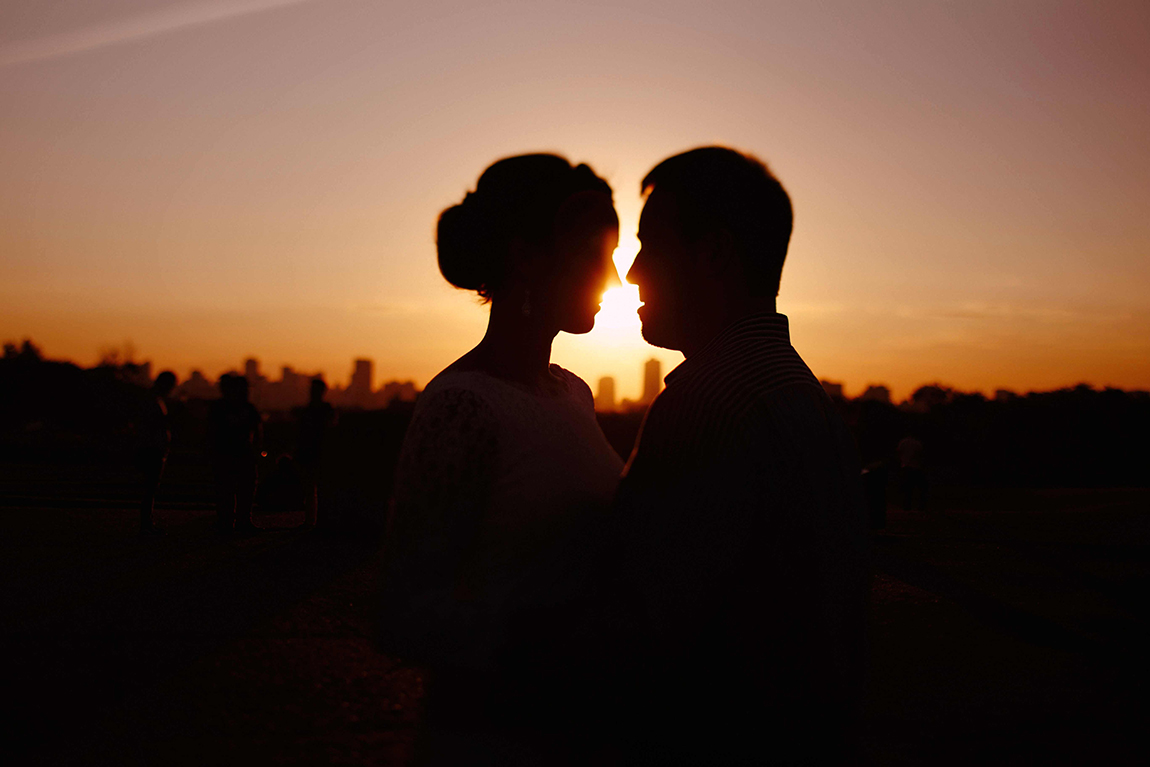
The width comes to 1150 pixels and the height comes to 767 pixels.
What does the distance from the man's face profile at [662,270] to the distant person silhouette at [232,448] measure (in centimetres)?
1041

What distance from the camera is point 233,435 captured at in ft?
37.2

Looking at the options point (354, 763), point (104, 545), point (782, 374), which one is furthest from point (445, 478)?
point (104, 545)

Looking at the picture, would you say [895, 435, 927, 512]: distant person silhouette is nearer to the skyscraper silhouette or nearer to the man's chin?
the man's chin

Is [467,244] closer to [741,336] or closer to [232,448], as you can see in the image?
[741,336]

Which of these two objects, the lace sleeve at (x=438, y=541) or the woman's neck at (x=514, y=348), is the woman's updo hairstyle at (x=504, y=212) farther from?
the lace sleeve at (x=438, y=541)

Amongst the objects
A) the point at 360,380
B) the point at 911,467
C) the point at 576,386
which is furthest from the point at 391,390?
the point at 576,386

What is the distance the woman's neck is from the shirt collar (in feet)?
1.63

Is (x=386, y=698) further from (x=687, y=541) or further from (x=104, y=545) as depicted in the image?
(x=104, y=545)

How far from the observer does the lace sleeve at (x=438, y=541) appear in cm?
167

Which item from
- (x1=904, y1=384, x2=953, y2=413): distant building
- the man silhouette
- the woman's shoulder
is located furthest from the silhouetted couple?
(x1=904, y1=384, x2=953, y2=413): distant building

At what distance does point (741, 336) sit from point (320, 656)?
5.15 metres

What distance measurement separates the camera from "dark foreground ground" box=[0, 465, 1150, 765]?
4410mm

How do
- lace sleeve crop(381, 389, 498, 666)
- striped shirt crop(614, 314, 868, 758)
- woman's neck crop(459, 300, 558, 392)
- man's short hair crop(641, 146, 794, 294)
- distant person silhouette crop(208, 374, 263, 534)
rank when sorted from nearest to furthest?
striped shirt crop(614, 314, 868, 758)
lace sleeve crop(381, 389, 498, 666)
man's short hair crop(641, 146, 794, 294)
woman's neck crop(459, 300, 558, 392)
distant person silhouette crop(208, 374, 263, 534)

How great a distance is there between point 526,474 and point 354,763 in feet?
9.69
